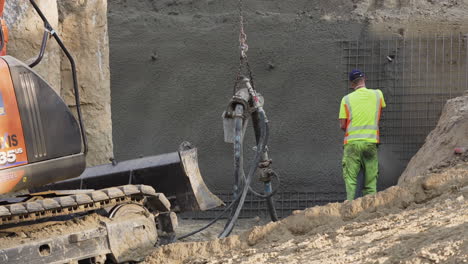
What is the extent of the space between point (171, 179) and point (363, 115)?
2308mm

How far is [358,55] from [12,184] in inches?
218

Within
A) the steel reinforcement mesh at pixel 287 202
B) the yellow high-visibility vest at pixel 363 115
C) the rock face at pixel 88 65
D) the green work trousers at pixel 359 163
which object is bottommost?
the steel reinforcement mesh at pixel 287 202

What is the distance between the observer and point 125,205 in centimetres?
518

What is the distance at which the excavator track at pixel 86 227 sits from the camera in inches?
179

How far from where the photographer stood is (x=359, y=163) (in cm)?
749

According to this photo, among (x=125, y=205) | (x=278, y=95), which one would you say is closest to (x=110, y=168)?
(x=125, y=205)

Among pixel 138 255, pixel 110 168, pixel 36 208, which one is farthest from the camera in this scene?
pixel 110 168

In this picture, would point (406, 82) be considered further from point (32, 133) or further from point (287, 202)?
point (32, 133)

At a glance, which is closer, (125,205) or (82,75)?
(125,205)

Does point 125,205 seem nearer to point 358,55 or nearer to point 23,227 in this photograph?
point 23,227

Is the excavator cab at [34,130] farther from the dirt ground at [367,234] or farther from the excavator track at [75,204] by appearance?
the dirt ground at [367,234]

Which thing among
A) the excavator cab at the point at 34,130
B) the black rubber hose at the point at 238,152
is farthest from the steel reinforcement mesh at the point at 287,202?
the excavator cab at the point at 34,130

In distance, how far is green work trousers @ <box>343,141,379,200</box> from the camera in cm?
741

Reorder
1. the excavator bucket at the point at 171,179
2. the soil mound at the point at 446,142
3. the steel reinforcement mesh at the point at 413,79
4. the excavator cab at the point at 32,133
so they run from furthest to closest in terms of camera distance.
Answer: the steel reinforcement mesh at the point at 413,79
the soil mound at the point at 446,142
the excavator bucket at the point at 171,179
the excavator cab at the point at 32,133
